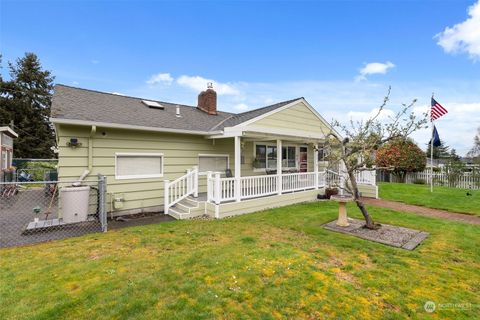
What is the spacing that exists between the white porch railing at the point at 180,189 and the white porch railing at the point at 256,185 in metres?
0.73

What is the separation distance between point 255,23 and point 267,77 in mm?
4729

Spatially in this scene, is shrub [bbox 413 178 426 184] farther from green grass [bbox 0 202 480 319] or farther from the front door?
green grass [bbox 0 202 480 319]

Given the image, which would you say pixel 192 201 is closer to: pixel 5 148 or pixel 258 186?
pixel 258 186

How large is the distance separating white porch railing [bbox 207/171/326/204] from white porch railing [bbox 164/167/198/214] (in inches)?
28.9

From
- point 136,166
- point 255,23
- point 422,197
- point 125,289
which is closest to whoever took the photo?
point 125,289

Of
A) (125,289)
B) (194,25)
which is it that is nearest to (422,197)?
(125,289)

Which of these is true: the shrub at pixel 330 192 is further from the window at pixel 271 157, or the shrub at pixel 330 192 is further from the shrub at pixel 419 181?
the shrub at pixel 419 181

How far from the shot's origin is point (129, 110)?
902cm

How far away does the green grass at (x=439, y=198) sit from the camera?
30.0 ft

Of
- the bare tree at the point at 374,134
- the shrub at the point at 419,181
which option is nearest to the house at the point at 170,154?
the bare tree at the point at 374,134

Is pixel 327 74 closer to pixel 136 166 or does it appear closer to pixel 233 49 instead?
pixel 233 49

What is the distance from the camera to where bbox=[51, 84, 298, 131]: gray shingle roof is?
723 cm

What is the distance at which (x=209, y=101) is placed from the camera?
12.6 metres

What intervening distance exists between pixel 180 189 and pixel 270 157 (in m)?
5.01
